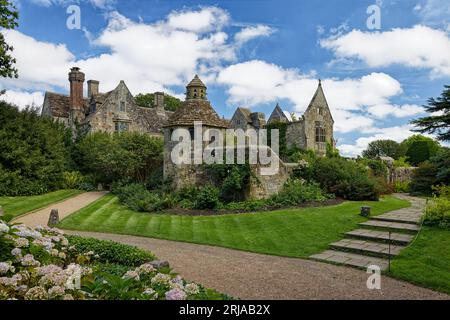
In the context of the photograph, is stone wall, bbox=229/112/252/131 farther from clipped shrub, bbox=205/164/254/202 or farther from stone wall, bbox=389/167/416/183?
clipped shrub, bbox=205/164/254/202

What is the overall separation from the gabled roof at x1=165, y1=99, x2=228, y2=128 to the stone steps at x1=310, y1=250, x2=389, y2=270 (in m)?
10.5

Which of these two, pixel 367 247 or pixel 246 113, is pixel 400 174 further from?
pixel 367 247

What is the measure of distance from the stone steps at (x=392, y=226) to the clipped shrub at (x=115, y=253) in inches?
296

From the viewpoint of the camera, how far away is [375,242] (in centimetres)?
949

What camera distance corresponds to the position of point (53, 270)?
343 cm

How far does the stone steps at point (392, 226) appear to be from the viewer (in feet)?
32.8

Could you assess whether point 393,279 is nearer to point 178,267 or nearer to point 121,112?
point 178,267

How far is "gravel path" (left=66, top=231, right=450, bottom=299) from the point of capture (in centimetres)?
614

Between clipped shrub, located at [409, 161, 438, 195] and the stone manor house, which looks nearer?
clipped shrub, located at [409, 161, 438, 195]

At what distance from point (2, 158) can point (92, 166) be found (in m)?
6.37

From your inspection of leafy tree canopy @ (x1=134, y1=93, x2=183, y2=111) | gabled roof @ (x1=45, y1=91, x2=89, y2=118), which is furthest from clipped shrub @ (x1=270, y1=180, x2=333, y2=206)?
leafy tree canopy @ (x1=134, y1=93, x2=183, y2=111)

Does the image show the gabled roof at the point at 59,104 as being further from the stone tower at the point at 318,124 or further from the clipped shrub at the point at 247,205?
the clipped shrub at the point at 247,205

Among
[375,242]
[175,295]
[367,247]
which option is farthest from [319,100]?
[175,295]
